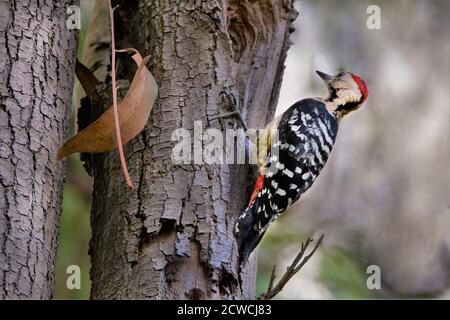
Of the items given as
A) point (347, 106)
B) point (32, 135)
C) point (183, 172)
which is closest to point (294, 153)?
point (347, 106)

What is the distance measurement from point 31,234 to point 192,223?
57 cm

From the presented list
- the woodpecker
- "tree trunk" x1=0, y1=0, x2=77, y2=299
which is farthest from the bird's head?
"tree trunk" x1=0, y1=0, x2=77, y2=299

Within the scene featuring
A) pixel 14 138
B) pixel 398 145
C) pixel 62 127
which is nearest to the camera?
pixel 14 138

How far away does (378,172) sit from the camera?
627cm

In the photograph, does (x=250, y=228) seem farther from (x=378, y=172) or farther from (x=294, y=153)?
(x=378, y=172)

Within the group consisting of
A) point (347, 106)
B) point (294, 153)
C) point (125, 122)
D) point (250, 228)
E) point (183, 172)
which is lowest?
point (250, 228)

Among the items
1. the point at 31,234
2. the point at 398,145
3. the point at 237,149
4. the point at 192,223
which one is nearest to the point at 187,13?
the point at 237,149

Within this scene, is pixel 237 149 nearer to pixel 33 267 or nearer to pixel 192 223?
pixel 192 223

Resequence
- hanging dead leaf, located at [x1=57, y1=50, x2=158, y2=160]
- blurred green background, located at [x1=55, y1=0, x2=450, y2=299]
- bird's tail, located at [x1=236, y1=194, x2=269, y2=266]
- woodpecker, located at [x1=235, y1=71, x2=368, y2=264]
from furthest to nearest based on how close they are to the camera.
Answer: blurred green background, located at [x1=55, y1=0, x2=450, y2=299], woodpecker, located at [x1=235, y1=71, x2=368, y2=264], bird's tail, located at [x1=236, y1=194, x2=269, y2=266], hanging dead leaf, located at [x1=57, y1=50, x2=158, y2=160]

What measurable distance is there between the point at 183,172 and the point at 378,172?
3.52 m

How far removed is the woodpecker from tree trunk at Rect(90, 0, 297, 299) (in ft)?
0.30

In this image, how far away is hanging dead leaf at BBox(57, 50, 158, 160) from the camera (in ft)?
9.68

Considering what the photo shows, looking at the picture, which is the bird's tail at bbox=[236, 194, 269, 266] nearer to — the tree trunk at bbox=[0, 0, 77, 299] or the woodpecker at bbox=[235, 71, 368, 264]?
the woodpecker at bbox=[235, 71, 368, 264]

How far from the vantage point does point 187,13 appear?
3410 millimetres
